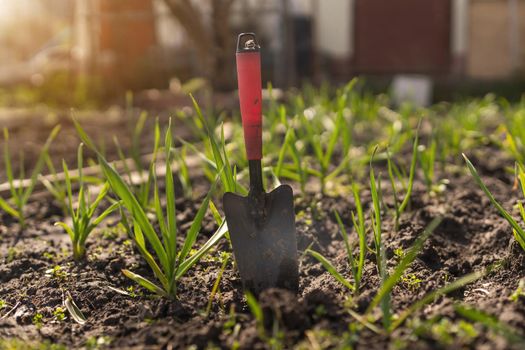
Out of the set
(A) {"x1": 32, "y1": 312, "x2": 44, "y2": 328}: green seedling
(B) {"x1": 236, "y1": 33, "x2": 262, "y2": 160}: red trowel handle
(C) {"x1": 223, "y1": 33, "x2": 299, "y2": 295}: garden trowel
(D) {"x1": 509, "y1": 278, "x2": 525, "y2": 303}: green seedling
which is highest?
(B) {"x1": 236, "y1": 33, "x2": 262, "y2": 160}: red trowel handle

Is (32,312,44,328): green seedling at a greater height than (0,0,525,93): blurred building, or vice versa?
(0,0,525,93): blurred building

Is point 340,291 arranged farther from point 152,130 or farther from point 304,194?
point 152,130

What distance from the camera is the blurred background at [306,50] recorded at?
7285 millimetres

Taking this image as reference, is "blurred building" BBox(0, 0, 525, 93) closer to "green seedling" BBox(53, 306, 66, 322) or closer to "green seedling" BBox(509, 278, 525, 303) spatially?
"green seedling" BBox(53, 306, 66, 322)

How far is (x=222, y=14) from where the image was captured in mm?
6027

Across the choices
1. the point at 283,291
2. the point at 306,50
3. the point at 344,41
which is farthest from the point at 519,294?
the point at 306,50

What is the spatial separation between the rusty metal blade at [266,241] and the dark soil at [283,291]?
0.25ft

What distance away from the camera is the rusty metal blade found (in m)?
1.71

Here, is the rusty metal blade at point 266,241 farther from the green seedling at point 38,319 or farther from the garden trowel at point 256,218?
the green seedling at point 38,319

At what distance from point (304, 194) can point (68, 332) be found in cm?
113

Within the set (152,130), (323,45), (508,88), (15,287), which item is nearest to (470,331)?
(15,287)

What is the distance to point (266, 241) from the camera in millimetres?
1754

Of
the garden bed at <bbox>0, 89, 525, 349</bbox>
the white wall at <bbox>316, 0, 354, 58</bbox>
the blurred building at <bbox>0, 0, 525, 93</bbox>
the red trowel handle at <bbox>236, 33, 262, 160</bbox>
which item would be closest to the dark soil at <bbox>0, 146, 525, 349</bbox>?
the garden bed at <bbox>0, 89, 525, 349</bbox>

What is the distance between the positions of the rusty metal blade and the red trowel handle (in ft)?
0.43
